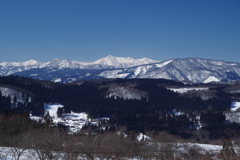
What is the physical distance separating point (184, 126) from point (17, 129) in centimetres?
9989

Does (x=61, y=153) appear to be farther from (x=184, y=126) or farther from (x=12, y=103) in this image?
(x=12, y=103)

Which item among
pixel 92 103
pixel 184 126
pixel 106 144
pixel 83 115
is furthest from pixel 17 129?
pixel 92 103

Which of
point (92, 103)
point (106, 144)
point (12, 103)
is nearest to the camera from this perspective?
point (106, 144)

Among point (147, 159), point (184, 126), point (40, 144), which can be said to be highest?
point (40, 144)

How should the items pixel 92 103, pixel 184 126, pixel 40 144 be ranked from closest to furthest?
pixel 40 144 < pixel 184 126 < pixel 92 103

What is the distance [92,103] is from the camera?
196625 millimetres

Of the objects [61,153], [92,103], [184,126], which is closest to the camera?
[61,153]

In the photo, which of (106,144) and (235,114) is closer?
(106,144)

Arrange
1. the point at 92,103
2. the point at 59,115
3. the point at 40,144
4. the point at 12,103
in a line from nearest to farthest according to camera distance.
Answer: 1. the point at 40,144
2. the point at 59,115
3. the point at 12,103
4. the point at 92,103

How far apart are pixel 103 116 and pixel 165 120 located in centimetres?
4255

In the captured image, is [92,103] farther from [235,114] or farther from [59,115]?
[235,114]

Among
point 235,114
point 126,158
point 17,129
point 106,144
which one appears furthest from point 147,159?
point 235,114

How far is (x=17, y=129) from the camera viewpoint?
46844mm

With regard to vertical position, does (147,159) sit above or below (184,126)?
above
